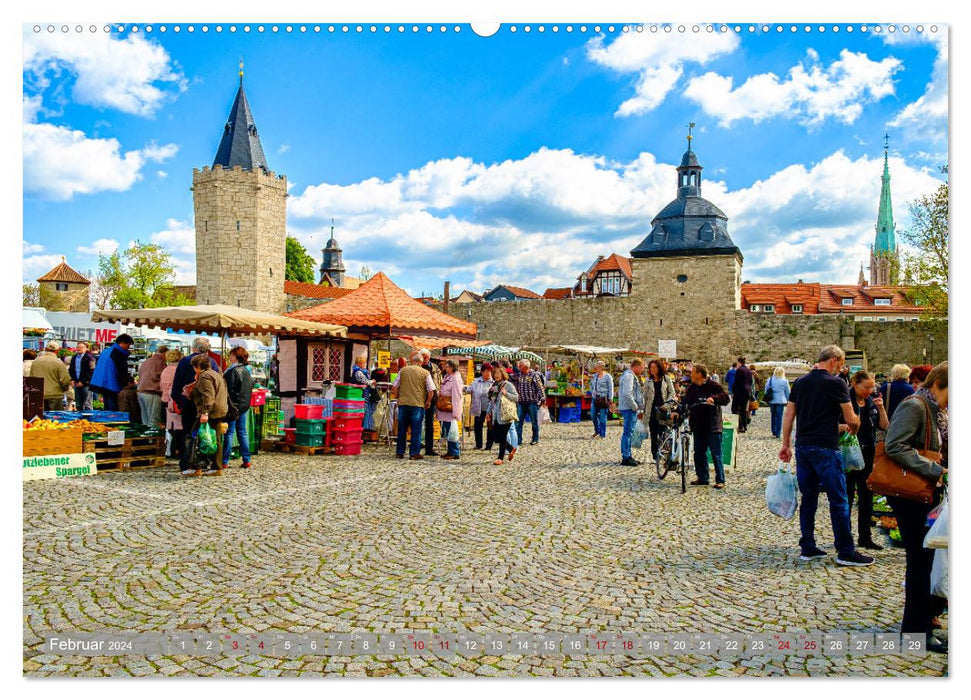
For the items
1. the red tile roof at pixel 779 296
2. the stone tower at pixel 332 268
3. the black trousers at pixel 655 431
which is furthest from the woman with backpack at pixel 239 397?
the stone tower at pixel 332 268

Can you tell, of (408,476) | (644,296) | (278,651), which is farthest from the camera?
(644,296)

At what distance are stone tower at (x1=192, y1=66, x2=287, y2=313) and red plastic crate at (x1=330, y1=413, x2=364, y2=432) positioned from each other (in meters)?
21.2

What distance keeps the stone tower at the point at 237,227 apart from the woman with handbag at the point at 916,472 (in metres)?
28.1

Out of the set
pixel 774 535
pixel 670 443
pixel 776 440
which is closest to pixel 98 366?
pixel 670 443

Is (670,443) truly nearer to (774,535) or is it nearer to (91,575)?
(774,535)

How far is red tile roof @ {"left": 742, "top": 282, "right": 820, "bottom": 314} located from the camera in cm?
4322

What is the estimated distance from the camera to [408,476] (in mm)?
7977

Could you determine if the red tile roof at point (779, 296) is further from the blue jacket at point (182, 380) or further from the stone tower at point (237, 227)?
the blue jacket at point (182, 380)

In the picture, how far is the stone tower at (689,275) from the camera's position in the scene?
31297 mm

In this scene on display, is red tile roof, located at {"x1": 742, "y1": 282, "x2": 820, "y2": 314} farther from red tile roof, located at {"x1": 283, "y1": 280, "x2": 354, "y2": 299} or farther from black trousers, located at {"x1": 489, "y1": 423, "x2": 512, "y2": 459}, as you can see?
black trousers, located at {"x1": 489, "y1": 423, "x2": 512, "y2": 459}

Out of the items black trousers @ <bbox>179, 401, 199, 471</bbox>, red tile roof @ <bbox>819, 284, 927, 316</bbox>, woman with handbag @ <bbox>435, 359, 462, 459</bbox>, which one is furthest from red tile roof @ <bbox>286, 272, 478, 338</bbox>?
red tile roof @ <bbox>819, 284, 927, 316</bbox>

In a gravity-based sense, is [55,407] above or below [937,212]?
below

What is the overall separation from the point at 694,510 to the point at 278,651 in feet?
15.3

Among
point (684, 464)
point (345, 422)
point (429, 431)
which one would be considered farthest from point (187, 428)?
point (684, 464)
